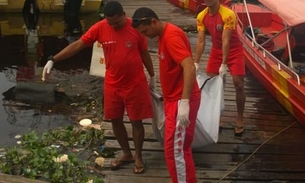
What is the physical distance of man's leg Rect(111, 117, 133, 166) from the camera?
5273 mm

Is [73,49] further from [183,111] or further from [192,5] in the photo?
[192,5]

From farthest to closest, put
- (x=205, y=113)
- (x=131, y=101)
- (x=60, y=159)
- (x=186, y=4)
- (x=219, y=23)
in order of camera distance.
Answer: (x=186, y=4)
(x=219, y=23)
(x=205, y=113)
(x=60, y=159)
(x=131, y=101)

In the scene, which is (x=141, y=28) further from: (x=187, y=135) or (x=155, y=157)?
(x=155, y=157)

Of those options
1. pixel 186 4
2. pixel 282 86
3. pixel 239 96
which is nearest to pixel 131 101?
pixel 239 96

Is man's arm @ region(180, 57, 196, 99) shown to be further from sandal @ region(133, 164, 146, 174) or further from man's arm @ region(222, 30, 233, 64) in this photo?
man's arm @ region(222, 30, 233, 64)

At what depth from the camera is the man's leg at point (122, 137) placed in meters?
5.27

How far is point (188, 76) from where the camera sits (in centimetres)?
408

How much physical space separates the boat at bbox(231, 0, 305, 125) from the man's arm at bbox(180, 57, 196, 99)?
2767mm

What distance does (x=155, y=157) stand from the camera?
5672 millimetres

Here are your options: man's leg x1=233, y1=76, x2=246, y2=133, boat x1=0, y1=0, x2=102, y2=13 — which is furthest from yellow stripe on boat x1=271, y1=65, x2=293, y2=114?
boat x1=0, y1=0, x2=102, y2=13

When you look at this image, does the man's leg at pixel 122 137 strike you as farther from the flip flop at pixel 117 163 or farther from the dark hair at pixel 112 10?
the dark hair at pixel 112 10

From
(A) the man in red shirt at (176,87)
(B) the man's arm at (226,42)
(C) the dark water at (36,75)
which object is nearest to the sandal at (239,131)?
(B) the man's arm at (226,42)


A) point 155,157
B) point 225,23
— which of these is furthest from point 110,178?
point 225,23

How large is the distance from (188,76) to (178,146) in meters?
0.66
